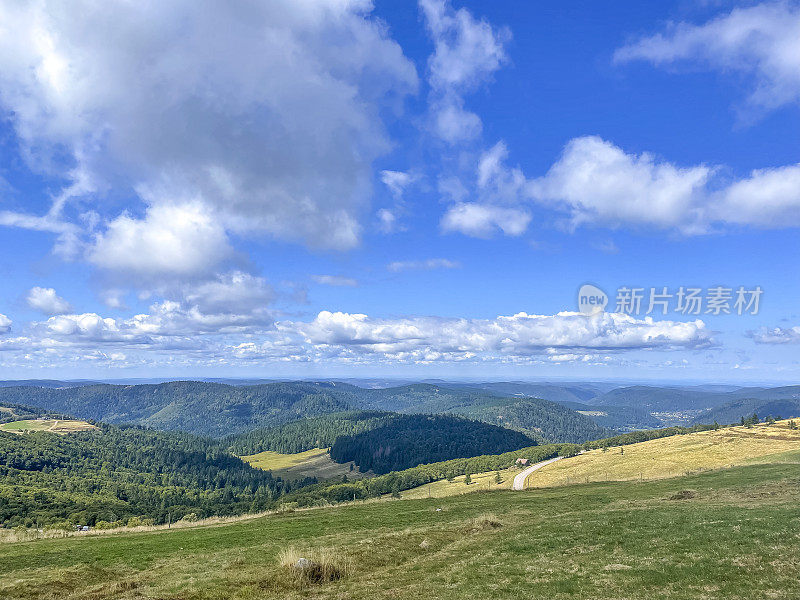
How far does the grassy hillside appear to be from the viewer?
69.9 feet

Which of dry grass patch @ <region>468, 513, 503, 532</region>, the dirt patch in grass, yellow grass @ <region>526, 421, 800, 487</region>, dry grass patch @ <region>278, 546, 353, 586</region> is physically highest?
dry grass patch @ <region>278, 546, 353, 586</region>

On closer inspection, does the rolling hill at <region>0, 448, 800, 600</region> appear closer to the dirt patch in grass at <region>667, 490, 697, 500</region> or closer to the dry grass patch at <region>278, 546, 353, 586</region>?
the dry grass patch at <region>278, 546, 353, 586</region>

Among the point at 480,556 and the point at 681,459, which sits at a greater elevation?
the point at 480,556

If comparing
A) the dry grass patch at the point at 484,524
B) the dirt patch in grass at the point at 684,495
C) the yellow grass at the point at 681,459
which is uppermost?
the dirt patch in grass at the point at 684,495

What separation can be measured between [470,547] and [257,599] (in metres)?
15.0

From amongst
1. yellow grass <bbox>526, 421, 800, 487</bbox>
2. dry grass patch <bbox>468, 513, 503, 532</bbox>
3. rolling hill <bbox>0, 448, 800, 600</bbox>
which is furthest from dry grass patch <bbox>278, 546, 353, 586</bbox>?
yellow grass <bbox>526, 421, 800, 487</bbox>

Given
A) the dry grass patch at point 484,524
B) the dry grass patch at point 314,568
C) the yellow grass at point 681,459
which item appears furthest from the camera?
the yellow grass at point 681,459

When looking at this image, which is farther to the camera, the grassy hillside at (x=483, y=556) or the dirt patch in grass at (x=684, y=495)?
the dirt patch in grass at (x=684, y=495)

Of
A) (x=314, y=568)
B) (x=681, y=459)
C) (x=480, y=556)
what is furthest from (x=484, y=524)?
(x=681, y=459)

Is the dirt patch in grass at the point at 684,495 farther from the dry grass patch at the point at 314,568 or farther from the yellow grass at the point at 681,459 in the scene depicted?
the dry grass patch at the point at 314,568

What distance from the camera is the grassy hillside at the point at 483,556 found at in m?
21.3

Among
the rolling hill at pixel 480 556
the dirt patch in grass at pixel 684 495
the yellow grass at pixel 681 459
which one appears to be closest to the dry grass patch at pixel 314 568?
the rolling hill at pixel 480 556

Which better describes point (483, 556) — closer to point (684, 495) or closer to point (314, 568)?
point (314, 568)

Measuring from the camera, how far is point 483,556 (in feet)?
90.5
